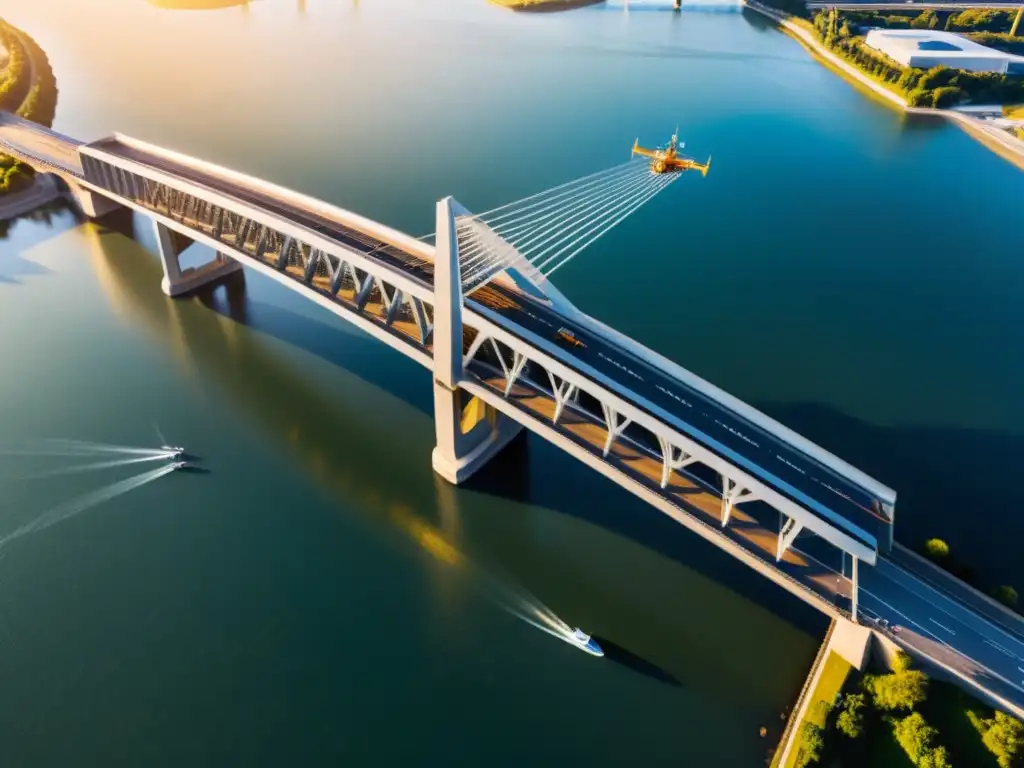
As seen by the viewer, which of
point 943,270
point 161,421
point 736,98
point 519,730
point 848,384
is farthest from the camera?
point 736,98

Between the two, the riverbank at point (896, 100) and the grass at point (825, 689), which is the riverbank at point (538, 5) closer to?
the riverbank at point (896, 100)

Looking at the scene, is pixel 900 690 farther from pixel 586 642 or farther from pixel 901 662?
pixel 586 642

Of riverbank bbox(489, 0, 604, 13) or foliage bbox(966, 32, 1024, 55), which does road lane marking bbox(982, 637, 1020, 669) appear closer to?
foliage bbox(966, 32, 1024, 55)

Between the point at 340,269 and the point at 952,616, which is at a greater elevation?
the point at 340,269

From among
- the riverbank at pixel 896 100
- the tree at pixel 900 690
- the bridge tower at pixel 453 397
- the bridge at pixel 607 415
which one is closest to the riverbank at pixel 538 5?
the riverbank at pixel 896 100

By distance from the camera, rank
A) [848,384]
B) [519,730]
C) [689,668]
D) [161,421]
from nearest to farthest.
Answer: [519,730] → [689,668] → [161,421] → [848,384]

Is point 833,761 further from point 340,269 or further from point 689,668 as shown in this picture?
point 340,269

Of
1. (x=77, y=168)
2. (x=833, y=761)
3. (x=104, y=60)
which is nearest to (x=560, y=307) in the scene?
(x=833, y=761)
